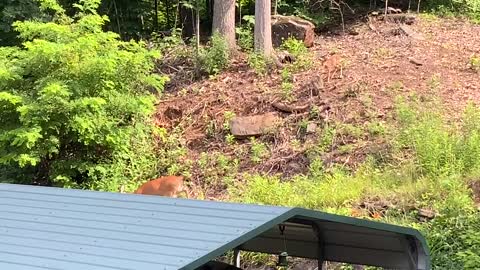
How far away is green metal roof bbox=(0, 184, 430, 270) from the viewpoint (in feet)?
8.32

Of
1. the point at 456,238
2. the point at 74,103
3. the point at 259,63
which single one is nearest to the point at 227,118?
the point at 259,63

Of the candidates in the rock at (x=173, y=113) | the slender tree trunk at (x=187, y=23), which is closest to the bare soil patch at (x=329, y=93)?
the rock at (x=173, y=113)

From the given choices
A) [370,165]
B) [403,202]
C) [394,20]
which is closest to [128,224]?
[403,202]

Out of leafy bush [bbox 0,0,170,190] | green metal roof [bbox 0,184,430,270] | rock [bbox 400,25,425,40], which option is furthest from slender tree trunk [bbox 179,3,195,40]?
green metal roof [bbox 0,184,430,270]

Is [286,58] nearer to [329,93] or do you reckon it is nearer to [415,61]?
[329,93]

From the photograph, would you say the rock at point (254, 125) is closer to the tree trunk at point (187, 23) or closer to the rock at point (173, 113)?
the rock at point (173, 113)

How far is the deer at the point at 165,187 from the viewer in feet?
28.2

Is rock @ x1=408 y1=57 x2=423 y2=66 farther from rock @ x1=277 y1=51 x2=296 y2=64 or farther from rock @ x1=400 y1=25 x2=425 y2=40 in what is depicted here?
rock @ x1=277 y1=51 x2=296 y2=64

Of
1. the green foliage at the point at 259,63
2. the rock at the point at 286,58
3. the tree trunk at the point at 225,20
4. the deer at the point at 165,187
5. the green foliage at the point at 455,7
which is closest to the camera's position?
the deer at the point at 165,187

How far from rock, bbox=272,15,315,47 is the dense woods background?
271 mm

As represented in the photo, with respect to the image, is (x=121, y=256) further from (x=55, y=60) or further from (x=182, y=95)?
(x=182, y=95)

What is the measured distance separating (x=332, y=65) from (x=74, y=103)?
14.4 feet

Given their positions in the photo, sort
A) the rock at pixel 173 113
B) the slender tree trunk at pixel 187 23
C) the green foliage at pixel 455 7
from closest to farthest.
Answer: the rock at pixel 173 113 → the green foliage at pixel 455 7 → the slender tree trunk at pixel 187 23

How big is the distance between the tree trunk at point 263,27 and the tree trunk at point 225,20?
0.66 metres
